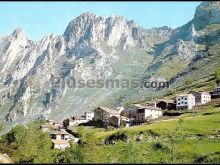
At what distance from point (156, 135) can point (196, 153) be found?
2476 cm

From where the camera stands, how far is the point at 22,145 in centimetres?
13775

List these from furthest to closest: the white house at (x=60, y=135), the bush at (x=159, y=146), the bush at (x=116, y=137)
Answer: the white house at (x=60, y=135) < the bush at (x=116, y=137) < the bush at (x=159, y=146)

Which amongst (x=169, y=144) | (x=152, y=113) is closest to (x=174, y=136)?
(x=169, y=144)

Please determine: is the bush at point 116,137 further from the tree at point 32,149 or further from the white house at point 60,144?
the white house at point 60,144

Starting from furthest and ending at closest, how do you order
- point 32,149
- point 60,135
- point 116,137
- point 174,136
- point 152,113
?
1. point 152,113
2. point 60,135
3. point 116,137
4. point 174,136
5. point 32,149

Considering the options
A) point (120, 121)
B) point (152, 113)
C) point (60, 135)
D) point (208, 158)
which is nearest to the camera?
point (208, 158)

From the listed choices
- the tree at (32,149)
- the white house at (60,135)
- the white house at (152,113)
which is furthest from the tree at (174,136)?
the white house at (60,135)

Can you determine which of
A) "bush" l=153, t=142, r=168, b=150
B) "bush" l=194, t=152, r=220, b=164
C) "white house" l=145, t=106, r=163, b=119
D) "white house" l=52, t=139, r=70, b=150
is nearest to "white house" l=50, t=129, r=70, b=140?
"white house" l=52, t=139, r=70, b=150

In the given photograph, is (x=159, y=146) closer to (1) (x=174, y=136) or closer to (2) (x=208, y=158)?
(1) (x=174, y=136)

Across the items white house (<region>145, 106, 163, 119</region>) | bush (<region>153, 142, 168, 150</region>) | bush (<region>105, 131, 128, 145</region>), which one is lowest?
bush (<region>153, 142, 168, 150</region>)

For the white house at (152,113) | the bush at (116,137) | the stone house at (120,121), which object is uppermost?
the white house at (152,113)

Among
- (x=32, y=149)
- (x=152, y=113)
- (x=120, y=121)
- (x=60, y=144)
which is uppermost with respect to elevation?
(x=152, y=113)

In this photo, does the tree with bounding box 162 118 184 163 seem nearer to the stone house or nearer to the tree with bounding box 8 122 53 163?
the tree with bounding box 8 122 53 163

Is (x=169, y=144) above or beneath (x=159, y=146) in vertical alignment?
above
